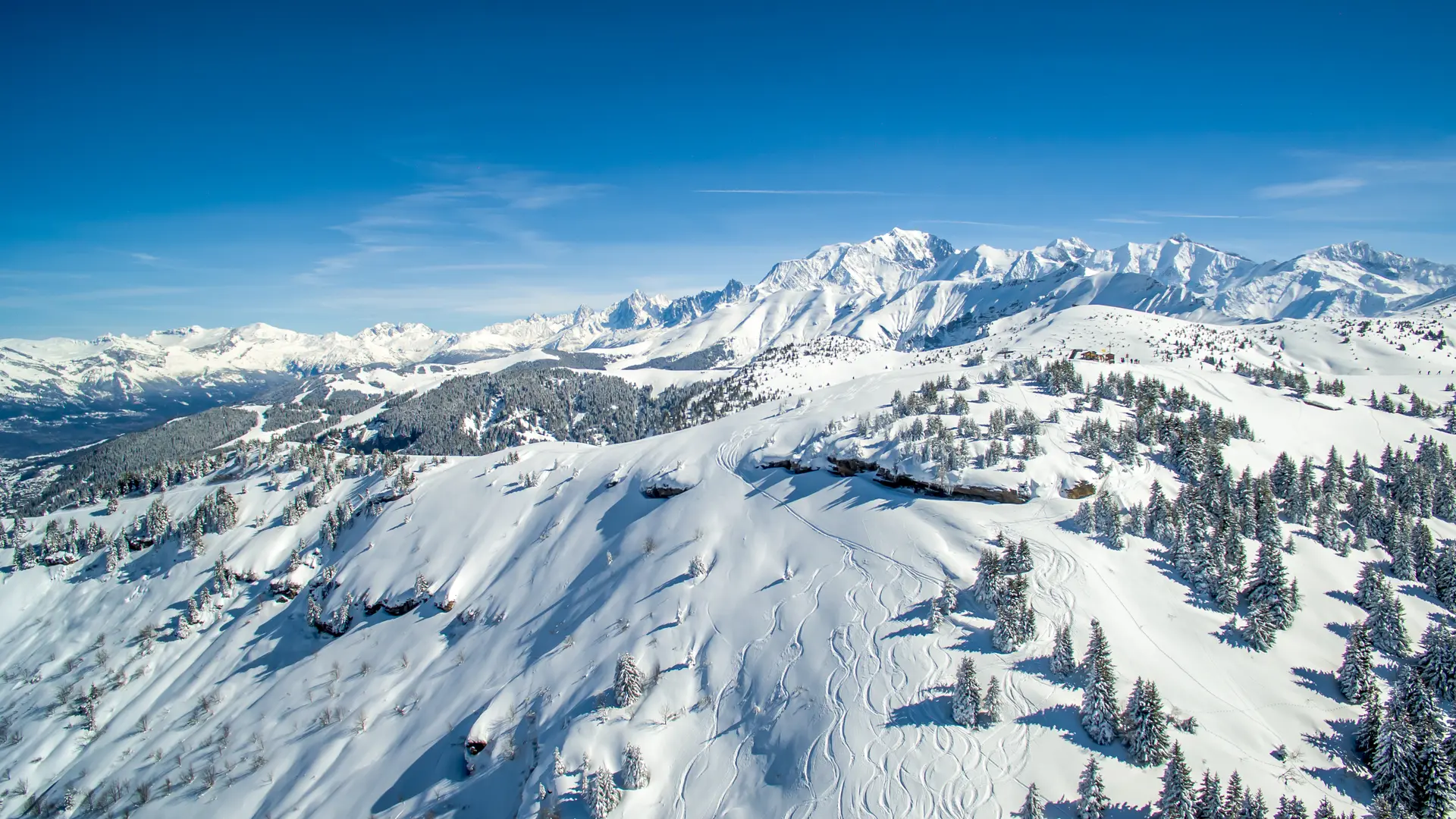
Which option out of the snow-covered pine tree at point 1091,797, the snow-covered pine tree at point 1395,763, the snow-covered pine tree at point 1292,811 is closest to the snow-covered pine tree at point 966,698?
the snow-covered pine tree at point 1091,797

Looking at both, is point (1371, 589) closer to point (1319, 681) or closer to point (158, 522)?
point (1319, 681)

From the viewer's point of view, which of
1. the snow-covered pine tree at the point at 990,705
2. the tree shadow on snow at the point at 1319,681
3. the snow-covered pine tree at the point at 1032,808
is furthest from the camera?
the tree shadow on snow at the point at 1319,681

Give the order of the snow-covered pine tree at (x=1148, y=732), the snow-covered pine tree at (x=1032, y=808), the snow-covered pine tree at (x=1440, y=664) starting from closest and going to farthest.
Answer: the snow-covered pine tree at (x=1032, y=808) → the snow-covered pine tree at (x=1148, y=732) → the snow-covered pine tree at (x=1440, y=664)

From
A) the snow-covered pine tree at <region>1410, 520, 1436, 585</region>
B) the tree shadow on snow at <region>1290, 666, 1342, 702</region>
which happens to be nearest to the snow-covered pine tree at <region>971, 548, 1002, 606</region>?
the tree shadow on snow at <region>1290, 666, 1342, 702</region>

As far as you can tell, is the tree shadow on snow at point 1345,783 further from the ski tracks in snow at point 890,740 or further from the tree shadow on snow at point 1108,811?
the ski tracks in snow at point 890,740

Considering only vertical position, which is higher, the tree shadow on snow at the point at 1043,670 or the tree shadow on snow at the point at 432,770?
the tree shadow on snow at the point at 1043,670

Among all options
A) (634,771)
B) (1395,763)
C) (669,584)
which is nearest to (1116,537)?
(1395,763)

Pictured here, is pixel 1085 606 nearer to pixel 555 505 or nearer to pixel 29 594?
pixel 555 505
